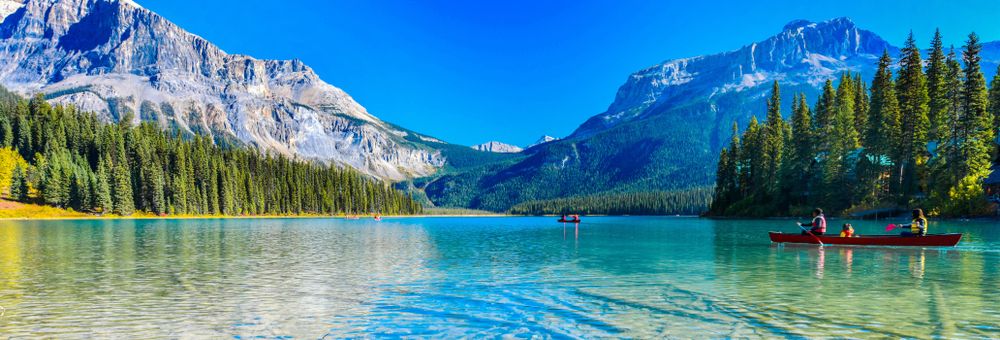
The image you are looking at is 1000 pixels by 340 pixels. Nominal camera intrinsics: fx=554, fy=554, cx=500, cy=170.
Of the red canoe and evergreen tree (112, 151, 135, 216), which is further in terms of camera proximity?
evergreen tree (112, 151, 135, 216)

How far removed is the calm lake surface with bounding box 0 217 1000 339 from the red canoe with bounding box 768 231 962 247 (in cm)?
213

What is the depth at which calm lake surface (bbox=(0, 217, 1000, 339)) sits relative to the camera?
48.4ft

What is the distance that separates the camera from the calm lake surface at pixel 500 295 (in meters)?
14.7

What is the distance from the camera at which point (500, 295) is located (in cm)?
2034

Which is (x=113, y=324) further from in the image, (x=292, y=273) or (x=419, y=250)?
(x=419, y=250)

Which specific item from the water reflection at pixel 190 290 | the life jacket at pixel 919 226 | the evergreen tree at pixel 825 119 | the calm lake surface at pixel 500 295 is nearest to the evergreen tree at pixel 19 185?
the water reflection at pixel 190 290

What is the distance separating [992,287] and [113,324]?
98.1 feet

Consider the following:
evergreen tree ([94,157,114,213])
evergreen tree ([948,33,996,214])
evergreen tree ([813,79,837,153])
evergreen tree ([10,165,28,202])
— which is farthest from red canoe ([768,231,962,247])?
evergreen tree ([10,165,28,202])

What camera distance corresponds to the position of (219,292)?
20641 mm

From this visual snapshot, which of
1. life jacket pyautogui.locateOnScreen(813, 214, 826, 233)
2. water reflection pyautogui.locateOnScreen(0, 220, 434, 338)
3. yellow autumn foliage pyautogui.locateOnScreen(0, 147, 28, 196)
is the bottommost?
water reflection pyautogui.locateOnScreen(0, 220, 434, 338)

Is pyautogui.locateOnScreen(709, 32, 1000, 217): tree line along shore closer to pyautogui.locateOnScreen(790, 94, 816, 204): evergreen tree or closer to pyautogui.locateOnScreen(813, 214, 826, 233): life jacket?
pyautogui.locateOnScreen(790, 94, 816, 204): evergreen tree

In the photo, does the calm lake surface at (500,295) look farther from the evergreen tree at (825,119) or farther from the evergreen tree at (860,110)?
the evergreen tree at (860,110)

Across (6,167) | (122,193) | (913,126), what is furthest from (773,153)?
(6,167)

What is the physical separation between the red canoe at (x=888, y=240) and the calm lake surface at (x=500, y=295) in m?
2.13
